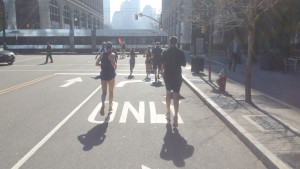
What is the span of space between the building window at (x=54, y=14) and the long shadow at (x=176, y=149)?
69904mm

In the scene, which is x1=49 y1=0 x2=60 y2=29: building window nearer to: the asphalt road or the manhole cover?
the asphalt road

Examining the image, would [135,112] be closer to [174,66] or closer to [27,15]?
[174,66]

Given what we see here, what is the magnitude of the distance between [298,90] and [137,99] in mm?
5968

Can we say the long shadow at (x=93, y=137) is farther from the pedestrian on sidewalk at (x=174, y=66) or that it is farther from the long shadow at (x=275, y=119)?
the long shadow at (x=275, y=119)

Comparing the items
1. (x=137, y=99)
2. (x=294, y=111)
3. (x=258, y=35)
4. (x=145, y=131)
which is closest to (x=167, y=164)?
(x=145, y=131)

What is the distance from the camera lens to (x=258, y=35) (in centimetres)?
2669

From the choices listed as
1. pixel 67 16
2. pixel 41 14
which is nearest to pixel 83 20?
pixel 67 16

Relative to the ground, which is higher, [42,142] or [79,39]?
[79,39]

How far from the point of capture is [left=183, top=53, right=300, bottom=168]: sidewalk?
5855 mm

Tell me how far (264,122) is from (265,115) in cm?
79

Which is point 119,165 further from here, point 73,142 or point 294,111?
point 294,111

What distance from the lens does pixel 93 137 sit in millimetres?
7172

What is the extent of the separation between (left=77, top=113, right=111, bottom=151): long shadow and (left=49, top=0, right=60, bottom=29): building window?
6884cm

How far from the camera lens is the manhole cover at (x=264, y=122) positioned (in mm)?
7332
